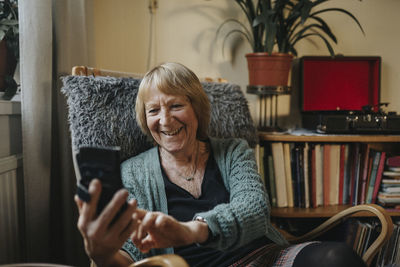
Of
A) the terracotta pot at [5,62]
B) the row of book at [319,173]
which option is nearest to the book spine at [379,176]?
the row of book at [319,173]

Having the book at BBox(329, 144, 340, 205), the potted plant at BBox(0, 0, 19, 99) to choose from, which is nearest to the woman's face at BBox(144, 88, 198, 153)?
the potted plant at BBox(0, 0, 19, 99)

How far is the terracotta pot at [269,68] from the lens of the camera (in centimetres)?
169

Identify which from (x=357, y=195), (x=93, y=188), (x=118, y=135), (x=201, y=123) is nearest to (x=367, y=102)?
(x=357, y=195)

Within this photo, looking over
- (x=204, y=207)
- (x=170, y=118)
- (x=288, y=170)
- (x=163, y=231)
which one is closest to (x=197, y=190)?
(x=204, y=207)

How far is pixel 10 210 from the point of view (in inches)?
44.9

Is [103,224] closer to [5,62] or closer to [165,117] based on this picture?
[165,117]

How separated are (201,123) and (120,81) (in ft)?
1.14

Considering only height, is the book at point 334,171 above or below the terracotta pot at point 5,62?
below

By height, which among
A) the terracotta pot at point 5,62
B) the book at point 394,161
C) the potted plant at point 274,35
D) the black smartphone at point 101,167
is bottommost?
the book at point 394,161

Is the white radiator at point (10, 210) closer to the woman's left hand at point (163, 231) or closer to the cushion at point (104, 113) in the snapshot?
the cushion at point (104, 113)

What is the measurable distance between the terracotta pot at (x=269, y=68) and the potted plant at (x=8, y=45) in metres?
1.05

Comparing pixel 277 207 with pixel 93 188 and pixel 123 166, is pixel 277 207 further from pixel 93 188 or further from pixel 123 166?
pixel 93 188

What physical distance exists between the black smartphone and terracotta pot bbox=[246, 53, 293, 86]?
4.05 feet

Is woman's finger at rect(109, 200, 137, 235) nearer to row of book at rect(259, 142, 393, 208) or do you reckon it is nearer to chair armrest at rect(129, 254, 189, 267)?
chair armrest at rect(129, 254, 189, 267)
